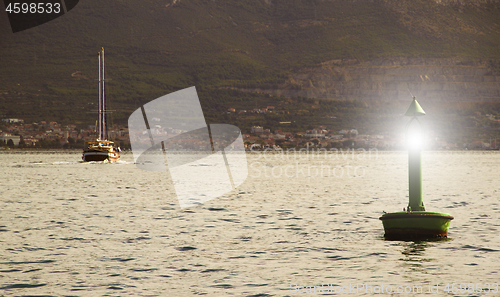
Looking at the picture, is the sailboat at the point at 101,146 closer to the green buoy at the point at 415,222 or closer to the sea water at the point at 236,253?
the sea water at the point at 236,253

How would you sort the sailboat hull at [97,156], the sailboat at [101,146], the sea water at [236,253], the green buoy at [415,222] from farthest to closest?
the sailboat hull at [97,156]
the sailboat at [101,146]
the green buoy at [415,222]
the sea water at [236,253]

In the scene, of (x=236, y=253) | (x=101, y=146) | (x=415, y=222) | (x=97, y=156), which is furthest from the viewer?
(x=97, y=156)

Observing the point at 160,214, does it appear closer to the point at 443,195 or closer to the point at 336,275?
the point at 336,275

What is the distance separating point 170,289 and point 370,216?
16601mm

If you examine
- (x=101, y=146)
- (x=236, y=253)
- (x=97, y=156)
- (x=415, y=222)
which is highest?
(x=101, y=146)

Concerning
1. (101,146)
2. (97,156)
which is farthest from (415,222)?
(97,156)

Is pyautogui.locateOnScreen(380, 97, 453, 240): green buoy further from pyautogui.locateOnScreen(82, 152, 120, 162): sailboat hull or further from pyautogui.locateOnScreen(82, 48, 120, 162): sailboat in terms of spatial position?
pyautogui.locateOnScreen(82, 152, 120, 162): sailboat hull

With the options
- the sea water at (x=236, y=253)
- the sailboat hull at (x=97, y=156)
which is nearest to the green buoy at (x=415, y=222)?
the sea water at (x=236, y=253)

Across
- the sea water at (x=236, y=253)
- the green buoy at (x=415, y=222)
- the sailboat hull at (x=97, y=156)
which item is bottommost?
the sea water at (x=236, y=253)

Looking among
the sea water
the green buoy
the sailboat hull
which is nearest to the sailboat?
the sailboat hull

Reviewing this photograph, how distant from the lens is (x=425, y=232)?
19250 millimetres

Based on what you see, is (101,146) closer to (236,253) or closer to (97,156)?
(97,156)

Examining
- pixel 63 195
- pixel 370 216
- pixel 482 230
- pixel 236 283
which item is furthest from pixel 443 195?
pixel 236 283

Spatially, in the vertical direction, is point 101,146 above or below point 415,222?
above
